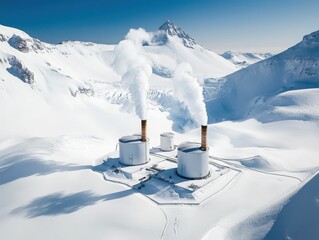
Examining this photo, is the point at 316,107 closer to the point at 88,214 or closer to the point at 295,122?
the point at 295,122

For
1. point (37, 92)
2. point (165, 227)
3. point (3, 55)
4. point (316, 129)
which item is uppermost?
point (3, 55)

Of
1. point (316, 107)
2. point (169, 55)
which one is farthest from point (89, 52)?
point (316, 107)

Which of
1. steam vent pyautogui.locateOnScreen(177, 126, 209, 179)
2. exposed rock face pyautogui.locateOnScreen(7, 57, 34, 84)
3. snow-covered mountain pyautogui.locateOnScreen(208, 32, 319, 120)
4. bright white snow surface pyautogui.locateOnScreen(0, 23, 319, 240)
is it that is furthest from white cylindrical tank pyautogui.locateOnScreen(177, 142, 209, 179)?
exposed rock face pyautogui.locateOnScreen(7, 57, 34, 84)

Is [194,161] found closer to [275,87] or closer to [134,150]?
[134,150]

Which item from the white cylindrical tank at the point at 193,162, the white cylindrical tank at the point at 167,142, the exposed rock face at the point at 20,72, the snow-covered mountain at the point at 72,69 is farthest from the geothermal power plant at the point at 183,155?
the exposed rock face at the point at 20,72

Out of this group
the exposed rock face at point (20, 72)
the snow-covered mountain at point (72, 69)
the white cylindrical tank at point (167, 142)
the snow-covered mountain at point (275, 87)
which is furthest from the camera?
the snow-covered mountain at point (72, 69)

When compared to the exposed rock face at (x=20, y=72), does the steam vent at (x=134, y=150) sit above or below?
below

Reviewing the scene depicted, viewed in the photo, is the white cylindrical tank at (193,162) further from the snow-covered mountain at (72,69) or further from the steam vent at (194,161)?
the snow-covered mountain at (72,69)
